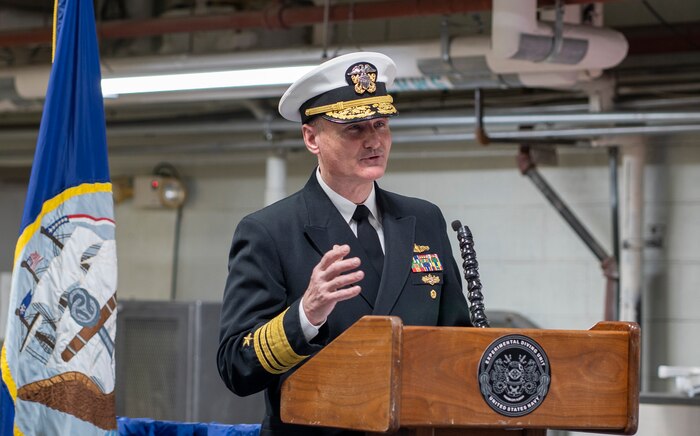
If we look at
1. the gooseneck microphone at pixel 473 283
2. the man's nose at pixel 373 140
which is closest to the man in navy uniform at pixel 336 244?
the man's nose at pixel 373 140

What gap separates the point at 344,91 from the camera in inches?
70.7

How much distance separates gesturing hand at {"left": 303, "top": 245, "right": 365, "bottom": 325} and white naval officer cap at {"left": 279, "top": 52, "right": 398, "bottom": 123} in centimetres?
38

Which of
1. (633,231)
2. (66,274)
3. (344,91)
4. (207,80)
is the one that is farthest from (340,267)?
(633,231)

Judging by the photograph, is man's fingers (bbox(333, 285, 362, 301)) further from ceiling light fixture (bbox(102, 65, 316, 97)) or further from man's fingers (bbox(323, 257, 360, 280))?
ceiling light fixture (bbox(102, 65, 316, 97))

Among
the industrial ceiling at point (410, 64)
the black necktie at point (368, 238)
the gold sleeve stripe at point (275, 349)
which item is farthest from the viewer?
the industrial ceiling at point (410, 64)

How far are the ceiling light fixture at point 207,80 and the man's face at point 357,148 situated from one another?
246 centimetres

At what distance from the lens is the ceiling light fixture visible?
4297 mm

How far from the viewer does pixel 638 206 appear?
217 inches

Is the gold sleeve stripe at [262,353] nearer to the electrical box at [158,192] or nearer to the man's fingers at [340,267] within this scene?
the man's fingers at [340,267]

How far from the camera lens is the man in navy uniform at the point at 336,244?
66.6 inches

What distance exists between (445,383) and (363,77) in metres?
0.63

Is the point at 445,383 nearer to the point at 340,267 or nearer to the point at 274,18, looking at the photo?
the point at 340,267

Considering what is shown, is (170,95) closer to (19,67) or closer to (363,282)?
(19,67)

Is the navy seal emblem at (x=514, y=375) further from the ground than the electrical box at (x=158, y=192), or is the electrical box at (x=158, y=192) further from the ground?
the electrical box at (x=158, y=192)
